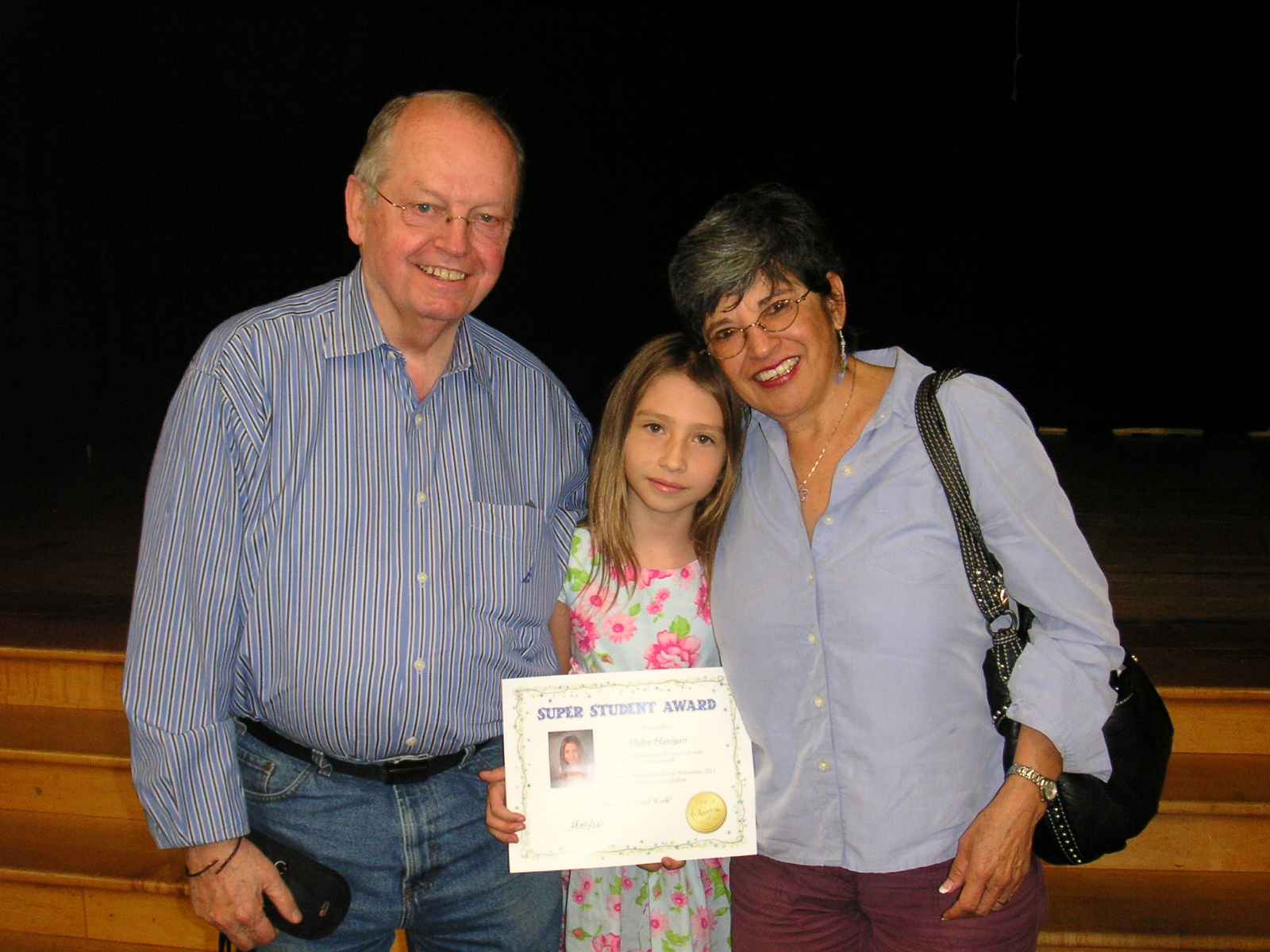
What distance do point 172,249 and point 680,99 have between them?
3.93m

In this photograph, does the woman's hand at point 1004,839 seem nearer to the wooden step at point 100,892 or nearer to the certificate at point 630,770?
the certificate at point 630,770

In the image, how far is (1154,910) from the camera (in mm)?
2609

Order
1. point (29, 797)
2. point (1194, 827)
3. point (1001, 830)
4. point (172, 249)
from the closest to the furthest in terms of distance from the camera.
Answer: point (1001, 830) < point (1194, 827) < point (29, 797) < point (172, 249)

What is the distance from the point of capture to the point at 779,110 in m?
7.30

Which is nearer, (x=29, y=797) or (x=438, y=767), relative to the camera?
(x=438, y=767)

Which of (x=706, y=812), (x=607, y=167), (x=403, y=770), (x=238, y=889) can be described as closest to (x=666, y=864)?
(x=706, y=812)

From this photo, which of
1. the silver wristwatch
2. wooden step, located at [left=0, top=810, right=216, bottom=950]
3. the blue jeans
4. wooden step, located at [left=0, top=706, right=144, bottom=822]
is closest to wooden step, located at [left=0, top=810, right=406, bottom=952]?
wooden step, located at [left=0, top=810, right=216, bottom=950]

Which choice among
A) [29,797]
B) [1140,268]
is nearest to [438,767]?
[29,797]

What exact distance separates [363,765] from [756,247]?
102 centimetres

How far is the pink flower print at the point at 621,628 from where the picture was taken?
1.91 m

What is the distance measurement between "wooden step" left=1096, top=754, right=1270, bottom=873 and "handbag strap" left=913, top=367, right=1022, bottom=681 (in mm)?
1548

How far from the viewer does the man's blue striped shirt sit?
4.85ft

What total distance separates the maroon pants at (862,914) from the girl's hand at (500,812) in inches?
15.4

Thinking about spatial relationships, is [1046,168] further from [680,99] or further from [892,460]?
[892,460]
